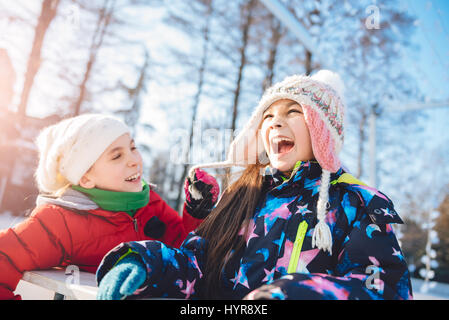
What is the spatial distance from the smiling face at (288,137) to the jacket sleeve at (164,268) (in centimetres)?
52

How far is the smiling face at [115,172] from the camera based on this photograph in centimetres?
166

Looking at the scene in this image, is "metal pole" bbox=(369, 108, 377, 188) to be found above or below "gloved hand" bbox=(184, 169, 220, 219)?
above

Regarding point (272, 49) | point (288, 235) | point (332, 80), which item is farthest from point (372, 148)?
point (288, 235)

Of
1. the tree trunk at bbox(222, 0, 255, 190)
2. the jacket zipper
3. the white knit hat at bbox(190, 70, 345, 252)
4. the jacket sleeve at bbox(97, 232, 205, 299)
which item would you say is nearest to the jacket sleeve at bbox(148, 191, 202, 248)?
the white knit hat at bbox(190, 70, 345, 252)

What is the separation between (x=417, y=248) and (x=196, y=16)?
13.1 m

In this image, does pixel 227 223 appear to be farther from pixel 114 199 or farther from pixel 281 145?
pixel 114 199

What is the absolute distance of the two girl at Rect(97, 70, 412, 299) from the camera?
879mm

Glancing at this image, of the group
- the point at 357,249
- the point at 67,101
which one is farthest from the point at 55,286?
the point at 67,101

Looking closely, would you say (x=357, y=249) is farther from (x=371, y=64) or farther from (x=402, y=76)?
(x=402, y=76)

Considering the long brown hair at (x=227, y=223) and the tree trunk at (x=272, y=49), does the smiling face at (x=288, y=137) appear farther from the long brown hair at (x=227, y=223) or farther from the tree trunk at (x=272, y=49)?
the tree trunk at (x=272, y=49)

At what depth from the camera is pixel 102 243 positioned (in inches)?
58.4

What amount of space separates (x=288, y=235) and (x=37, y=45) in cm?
400

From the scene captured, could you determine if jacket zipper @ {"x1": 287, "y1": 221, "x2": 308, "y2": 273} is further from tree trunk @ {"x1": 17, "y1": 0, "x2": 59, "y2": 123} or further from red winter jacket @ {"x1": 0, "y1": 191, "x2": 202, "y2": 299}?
tree trunk @ {"x1": 17, "y1": 0, "x2": 59, "y2": 123}

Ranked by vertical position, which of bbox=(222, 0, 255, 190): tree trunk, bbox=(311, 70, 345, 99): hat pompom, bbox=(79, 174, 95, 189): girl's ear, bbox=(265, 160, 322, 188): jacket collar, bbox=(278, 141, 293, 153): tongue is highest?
bbox=(222, 0, 255, 190): tree trunk
